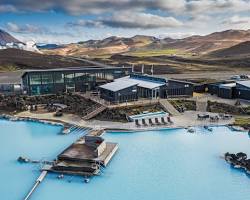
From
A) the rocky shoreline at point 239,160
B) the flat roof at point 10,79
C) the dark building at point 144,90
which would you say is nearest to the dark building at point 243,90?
the dark building at point 144,90

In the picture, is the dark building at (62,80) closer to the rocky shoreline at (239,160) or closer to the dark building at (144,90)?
the dark building at (144,90)

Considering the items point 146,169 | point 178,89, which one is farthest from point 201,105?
point 146,169

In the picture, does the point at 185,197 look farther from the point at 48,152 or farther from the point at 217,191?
the point at 48,152

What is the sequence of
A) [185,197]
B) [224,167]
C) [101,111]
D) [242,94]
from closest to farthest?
[185,197] < [224,167] < [101,111] < [242,94]

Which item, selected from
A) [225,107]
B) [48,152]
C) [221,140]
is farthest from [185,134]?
[48,152]

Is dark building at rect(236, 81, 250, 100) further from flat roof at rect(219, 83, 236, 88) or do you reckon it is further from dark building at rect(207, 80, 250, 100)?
flat roof at rect(219, 83, 236, 88)
